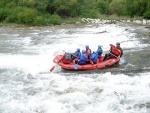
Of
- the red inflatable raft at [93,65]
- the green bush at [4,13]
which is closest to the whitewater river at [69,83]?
the red inflatable raft at [93,65]

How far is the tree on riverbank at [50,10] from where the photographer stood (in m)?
30.8

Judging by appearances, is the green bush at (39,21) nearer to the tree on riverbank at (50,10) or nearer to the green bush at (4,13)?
the tree on riverbank at (50,10)

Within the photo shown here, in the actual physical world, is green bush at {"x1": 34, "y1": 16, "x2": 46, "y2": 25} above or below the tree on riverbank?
below

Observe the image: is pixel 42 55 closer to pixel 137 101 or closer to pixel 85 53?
pixel 85 53

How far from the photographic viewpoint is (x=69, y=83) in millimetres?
11492

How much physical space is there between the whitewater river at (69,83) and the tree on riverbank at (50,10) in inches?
469

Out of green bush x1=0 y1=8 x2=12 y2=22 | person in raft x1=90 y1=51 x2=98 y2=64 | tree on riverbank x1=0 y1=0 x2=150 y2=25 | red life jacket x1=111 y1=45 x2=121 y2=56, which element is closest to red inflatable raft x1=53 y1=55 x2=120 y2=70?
person in raft x1=90 y1=51 x2=98 y2=64

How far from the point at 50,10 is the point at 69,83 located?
23593 millimetres

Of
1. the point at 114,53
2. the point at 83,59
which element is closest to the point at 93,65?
the point at 83,59

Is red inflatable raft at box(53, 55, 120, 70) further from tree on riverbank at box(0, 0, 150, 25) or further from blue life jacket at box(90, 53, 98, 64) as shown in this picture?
tree on riverbank at box(0, 0, 150, 25)

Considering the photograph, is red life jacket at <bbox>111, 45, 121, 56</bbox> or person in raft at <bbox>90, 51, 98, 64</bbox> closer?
person in raft at <bbox>90, 51, 98, 64</bbox>

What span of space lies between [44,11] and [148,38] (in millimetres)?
16562

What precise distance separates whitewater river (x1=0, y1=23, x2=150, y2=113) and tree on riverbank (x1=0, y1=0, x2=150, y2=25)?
11905mm

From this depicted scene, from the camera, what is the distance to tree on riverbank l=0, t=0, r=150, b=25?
30.8 metres
